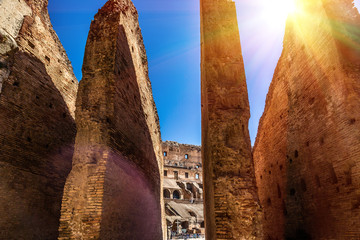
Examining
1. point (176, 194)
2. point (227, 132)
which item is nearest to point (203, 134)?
point (227, 132)

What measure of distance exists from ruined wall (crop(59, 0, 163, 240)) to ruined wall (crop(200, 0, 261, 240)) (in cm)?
223

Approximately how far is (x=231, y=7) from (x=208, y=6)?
618 millimetres

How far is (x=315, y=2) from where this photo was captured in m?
7.46

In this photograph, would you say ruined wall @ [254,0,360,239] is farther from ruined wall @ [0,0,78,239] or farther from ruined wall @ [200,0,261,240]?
ruined wall @ [0,0,78,239]

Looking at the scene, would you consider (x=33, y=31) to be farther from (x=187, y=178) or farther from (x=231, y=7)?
(x=187, y=178)

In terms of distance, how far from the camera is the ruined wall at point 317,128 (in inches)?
233

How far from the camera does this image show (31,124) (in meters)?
8.41

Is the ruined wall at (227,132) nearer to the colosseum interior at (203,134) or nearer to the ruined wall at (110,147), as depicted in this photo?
the colosseum interior at (203,134)

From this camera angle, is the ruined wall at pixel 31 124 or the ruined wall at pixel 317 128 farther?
the ruined wall at pixel 31 124

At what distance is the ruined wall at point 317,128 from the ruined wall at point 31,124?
26.8 feet

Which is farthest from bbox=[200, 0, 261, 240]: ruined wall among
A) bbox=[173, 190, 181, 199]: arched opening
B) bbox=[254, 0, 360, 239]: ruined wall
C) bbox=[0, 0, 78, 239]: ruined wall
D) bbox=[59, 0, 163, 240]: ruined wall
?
bbox=[173, 190, 181, 199]: arched opening

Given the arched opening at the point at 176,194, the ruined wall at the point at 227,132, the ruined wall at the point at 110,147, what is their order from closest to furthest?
the ruined wall at the point at 227,132 → the ruined wall at the point at 110,147 → the arched opening at the point at 176,194

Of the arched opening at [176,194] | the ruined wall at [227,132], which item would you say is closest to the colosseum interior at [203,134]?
the ruined wall at [227,132]

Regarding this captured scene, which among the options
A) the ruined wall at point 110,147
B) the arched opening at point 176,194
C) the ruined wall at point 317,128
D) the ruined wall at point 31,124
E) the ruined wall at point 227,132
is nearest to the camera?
the ruined wall at point 227,132
